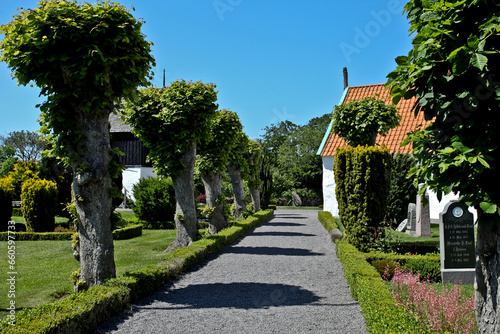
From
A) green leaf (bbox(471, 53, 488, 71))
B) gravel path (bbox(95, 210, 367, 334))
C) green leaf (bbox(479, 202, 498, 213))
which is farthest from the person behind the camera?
gravel path (bbox(95, 210, 367, 334))

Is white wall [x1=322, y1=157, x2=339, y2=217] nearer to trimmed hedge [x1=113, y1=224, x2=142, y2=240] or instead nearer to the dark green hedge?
trimmed hedge [x1=113, y1=224, x2=142, y2=240]

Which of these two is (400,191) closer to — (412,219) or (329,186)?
(412,219)

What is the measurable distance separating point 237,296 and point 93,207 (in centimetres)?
315

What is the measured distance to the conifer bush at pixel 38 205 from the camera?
17.1 metres

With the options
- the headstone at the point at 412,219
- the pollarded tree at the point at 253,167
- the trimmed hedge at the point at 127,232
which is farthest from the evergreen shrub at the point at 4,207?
the headstone at the point at 412,219

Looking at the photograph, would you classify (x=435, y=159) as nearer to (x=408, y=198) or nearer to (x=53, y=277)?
(x=53, y=277)

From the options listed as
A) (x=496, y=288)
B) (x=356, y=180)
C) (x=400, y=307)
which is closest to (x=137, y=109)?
(x=356, y=180)

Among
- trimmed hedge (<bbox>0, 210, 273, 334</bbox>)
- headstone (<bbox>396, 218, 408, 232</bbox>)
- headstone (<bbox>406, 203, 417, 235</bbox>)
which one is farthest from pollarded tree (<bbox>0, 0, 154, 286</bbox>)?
headstone (<bbox>396, 218, 408, 232</bbox>)

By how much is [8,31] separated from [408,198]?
15.0 metres

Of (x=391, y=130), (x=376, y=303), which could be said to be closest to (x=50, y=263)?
(x=376, y=303)

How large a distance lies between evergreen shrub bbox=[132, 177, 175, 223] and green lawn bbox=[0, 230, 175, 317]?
11.9 feet

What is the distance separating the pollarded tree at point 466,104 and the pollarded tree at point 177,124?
326 inches

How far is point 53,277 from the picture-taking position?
9383mm

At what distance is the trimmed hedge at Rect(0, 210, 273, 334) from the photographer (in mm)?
4828
